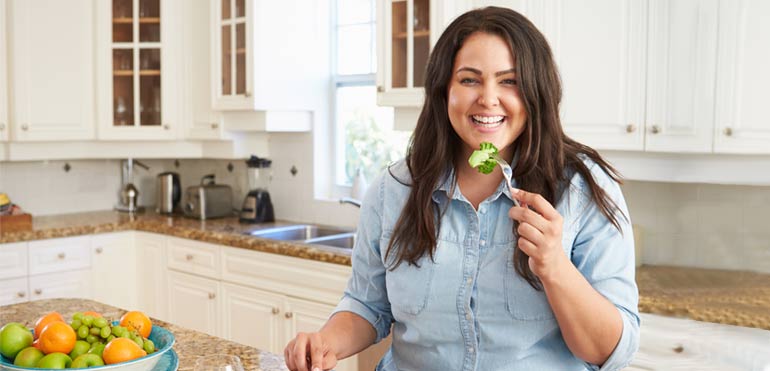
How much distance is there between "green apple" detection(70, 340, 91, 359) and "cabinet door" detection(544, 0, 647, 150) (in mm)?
1782

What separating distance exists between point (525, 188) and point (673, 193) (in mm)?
1627

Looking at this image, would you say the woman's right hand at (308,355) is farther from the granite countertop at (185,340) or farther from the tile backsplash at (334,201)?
the tile backsplash at (334,201)

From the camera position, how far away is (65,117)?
13.3 ft

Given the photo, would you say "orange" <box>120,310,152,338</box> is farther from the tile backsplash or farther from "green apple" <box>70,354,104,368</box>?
the tile backsplash

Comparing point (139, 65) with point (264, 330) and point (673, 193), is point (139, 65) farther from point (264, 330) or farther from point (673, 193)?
point (673, 193)

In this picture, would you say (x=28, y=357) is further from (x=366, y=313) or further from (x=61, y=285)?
(x=61, y=285)

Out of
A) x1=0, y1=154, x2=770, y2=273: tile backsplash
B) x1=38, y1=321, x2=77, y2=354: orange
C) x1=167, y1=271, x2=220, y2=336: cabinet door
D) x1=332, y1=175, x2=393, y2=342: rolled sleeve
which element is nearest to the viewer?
x1=38, y1=321, x2=77, y2=354: orange

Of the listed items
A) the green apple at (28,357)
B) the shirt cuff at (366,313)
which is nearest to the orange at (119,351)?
the green apple at (28,357)

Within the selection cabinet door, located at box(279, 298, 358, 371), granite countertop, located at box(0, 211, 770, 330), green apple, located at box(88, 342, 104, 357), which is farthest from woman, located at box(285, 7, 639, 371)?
cabinet door, located at box(279, 298, 358, 371)

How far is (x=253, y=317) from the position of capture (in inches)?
141

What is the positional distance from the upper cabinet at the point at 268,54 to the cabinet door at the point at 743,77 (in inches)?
78.2

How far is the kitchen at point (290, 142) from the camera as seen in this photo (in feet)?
8.44

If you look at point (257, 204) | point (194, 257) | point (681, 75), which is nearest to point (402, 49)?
point (681, 75)

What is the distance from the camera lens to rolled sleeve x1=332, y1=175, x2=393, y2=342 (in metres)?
1.68
